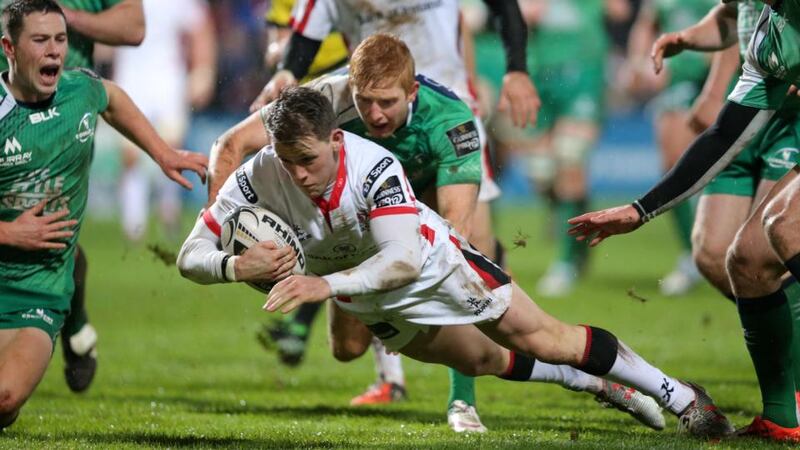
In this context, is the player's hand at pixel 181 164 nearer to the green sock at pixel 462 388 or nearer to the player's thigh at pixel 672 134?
the green sock at pixel 462 388

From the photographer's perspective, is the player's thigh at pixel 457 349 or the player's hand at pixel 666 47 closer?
the player's thigh at pixel 457 349

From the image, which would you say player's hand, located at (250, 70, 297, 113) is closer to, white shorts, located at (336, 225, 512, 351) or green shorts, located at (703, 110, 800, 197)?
white shorts, located at (336, 225, 512, 351)

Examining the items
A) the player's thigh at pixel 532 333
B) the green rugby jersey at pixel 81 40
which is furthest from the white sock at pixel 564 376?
the green rugby jersey at pixel 81 40

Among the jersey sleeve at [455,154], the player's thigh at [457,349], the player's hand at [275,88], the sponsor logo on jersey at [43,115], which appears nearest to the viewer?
the player's thigh at [457,349]

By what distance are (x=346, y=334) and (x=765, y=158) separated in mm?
2295

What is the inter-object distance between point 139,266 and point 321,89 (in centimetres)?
1101

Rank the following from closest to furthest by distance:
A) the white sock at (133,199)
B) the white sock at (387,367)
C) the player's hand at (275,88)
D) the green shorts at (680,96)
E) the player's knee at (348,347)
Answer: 1. the player's knee at (348,347)
2. the player's hand at (275,88)
3. the white sock at (387,367)
4. the green shorts at (680,96)
5. the white sock at (133,199)

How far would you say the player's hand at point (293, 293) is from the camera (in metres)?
5.00

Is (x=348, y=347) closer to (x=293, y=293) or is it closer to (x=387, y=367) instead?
Result: (x=387, y=367)

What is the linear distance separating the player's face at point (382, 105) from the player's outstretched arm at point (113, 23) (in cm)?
196

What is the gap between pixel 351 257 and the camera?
5828 millimetres

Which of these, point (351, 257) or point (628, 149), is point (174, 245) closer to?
point (628, 149)

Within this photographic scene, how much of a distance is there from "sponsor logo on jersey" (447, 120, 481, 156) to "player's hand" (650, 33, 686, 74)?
1.18 metres

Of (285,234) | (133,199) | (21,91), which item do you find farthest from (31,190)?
(133,199)
